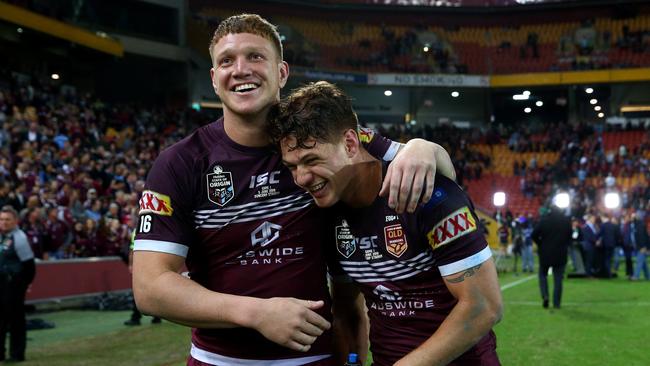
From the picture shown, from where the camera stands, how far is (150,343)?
10250 millimetres

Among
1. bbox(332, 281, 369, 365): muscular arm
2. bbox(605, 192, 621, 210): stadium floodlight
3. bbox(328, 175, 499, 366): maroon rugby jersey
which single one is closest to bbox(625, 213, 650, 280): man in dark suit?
bbox(605, 192, 621, 210): stadium floodlight

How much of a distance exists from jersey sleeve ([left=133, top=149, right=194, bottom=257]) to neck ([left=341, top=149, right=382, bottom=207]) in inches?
23.7

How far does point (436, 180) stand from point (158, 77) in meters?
38.5

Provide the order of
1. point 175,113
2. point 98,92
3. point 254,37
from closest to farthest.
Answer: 1. point 254,37
2. point 175,113
3. point 98,92

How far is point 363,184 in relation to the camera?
9.16 feet

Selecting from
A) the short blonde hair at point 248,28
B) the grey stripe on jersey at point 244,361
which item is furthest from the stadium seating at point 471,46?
the grey stripe on jersey at point 244,361

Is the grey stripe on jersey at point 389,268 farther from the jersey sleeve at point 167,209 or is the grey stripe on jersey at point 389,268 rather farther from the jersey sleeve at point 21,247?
the jersey sleeve at point 21,247

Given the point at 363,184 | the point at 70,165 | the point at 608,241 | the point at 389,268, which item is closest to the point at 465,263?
the point at 389,268

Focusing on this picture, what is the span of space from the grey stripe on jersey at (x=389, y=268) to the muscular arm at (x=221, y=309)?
13.7 inches

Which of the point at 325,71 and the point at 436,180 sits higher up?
the point at 325,71

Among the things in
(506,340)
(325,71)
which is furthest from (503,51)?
(506,340)

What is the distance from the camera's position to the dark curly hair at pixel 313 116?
8.77 feet

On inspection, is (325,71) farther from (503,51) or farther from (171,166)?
(171,166)

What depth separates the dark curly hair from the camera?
2.67 meters
